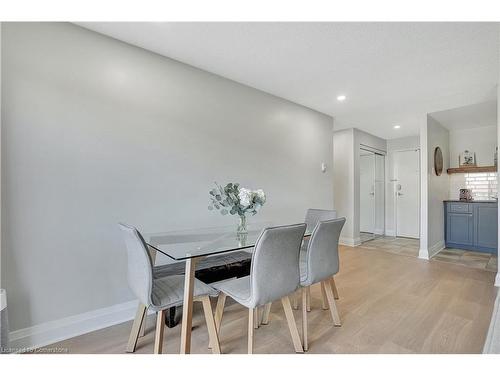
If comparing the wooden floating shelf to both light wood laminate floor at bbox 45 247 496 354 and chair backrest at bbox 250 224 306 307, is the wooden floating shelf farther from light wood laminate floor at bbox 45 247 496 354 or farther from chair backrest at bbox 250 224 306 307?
chair backrest at bbox 250 224 306 307

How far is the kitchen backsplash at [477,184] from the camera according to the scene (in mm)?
4520

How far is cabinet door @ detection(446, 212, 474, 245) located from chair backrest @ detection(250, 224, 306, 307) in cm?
440

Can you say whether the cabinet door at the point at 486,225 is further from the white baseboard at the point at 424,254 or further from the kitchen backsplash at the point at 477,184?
the white baseboard at the point at 424,254

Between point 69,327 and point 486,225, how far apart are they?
5701 millimetres

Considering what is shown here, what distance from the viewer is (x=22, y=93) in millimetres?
1668

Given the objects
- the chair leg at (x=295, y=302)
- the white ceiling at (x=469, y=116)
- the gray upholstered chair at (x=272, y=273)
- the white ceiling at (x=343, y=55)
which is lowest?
the chair leg at (x=295, y=302)

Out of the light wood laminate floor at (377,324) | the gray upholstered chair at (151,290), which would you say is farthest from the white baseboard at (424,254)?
the gray upholstered chair at (151,290)

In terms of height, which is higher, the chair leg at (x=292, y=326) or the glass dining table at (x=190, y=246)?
the glass dining table at (x=190, y=246)

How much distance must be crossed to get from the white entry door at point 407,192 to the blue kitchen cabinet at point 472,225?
0.78 meters

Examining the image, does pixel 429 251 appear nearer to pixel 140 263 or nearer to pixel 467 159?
pixel 467 159

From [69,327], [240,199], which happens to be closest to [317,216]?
[240,199]
